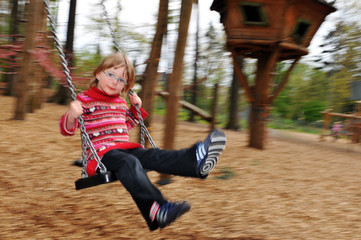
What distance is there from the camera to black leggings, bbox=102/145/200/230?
92.4 inches

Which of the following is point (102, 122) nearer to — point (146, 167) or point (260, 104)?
point (146, 167)

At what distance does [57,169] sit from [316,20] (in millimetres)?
5305

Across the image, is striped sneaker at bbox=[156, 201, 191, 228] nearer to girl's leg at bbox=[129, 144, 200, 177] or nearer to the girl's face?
girl's leg at bbox=[129, 144, 200, 177]

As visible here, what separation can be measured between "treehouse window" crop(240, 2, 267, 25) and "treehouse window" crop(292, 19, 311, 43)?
67 cm

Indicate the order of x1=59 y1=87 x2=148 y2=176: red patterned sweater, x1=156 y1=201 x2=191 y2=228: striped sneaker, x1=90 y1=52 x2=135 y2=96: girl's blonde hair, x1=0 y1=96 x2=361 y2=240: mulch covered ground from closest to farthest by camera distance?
x1=156 y1=201 x2=191 y2=228: striped sneaker → x1=59 y1=87 x2=148 y2=176: red patterned sweater → x1=90 y1=52 x2=135 y2=96: girl's blonde hair → x1=0 y1=96 x2=361 y2=240: mulch covered ground

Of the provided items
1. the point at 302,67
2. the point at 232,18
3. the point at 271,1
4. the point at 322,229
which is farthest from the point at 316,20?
the point at 302,67

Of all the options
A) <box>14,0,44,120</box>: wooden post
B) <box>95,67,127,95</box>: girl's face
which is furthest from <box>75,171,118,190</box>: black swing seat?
<box>14,0,44,120</box>: wooden post

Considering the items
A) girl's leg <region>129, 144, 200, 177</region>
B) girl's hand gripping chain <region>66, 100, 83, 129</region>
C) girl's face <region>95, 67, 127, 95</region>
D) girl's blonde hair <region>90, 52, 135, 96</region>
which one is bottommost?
girl's leg <region>129, 144, 200, 177</region>

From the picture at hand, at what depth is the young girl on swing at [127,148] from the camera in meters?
2.33

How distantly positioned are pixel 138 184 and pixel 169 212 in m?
0.27

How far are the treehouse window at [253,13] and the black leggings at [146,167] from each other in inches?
173

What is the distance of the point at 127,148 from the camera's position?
270 centimetres

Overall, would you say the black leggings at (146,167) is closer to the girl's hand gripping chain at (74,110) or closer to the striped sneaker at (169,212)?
the striped sneaker at (169,212)

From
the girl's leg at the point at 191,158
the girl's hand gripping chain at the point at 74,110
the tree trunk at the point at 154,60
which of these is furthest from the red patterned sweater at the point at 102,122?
the tree trunk at the point at 154,60
